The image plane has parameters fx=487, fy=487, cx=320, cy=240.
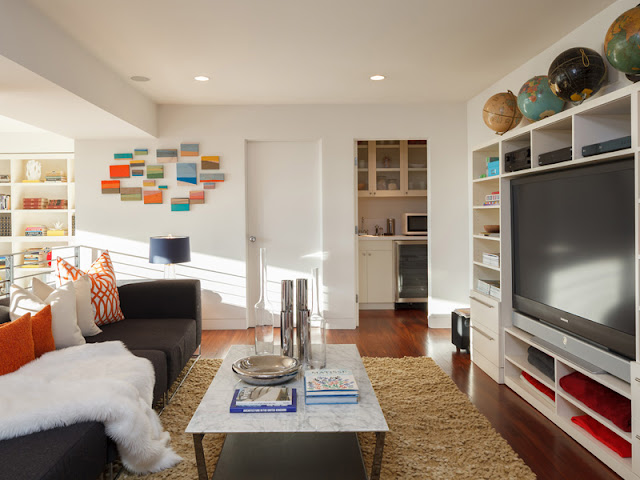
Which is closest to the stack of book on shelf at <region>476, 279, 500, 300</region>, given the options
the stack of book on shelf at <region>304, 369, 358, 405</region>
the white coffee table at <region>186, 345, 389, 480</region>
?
the white coffee table at <region>186, 345, 389, 480</region>

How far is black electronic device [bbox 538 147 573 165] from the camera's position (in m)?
2.64

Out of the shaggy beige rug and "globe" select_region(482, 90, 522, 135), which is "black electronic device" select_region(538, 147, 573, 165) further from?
the shaggy beige rug

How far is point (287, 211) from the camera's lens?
528 cm

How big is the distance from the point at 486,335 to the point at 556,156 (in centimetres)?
149

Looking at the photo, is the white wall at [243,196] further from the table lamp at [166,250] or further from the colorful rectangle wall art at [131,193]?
the table lamp at [166,250]

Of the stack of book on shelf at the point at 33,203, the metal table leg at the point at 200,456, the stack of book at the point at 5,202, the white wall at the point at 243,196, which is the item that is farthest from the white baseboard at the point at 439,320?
the stack of book at the point at 5,202

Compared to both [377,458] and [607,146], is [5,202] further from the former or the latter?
[607,146]

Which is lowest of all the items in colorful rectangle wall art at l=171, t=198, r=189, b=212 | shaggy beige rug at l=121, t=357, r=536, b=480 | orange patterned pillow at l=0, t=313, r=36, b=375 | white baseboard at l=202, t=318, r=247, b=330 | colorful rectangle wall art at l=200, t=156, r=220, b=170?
shaggy beige rug at l=121, t=357, r=536, b=480

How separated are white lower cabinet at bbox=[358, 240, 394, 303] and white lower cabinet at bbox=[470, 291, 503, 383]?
2286 millimetres

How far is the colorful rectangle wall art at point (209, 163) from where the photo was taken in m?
5.07

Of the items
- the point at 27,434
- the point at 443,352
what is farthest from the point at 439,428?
the point at 27,434

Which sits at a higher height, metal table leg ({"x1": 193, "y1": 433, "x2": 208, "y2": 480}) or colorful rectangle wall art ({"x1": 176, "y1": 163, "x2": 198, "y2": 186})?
colorful rectangle wall art ({"x1": 176, "y1": 163, "x2": 198, "y2": 186})

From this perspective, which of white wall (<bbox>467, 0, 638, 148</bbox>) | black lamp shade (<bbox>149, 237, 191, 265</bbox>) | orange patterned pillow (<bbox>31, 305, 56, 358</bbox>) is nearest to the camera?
orange patterned pillow (<bbox>31, 305, 56, 358</bbox>)

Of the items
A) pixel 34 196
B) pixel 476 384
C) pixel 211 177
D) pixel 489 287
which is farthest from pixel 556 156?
pixel 34 196
